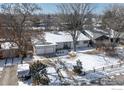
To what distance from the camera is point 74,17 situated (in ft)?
9.76

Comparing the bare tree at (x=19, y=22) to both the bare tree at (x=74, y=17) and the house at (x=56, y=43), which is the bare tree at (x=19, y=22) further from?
the bare tree at (x=74, y=17)

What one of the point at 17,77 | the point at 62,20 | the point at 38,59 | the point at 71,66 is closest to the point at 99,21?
the point at 62,20

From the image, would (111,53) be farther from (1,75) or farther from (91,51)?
(1,75)

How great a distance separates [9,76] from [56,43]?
88 centimetres

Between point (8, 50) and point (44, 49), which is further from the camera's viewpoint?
point (44, 49)

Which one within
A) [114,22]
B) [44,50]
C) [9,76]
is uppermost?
[114,22]

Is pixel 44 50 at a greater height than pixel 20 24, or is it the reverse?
pixel 20 24

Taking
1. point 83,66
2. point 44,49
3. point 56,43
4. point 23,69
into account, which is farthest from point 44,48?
point 83,66

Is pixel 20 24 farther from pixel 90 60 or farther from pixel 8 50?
pixel 90 60

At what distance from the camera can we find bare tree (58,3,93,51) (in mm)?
2807

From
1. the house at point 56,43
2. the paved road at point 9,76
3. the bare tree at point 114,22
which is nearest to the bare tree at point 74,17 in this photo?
the house at point 56,43

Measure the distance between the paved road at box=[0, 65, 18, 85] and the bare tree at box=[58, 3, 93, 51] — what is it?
895 mm

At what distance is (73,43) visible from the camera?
3229mm

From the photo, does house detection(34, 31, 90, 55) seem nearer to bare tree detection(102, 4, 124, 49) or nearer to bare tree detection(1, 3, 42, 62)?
bare tree detection(1, 3, 42, 62)
